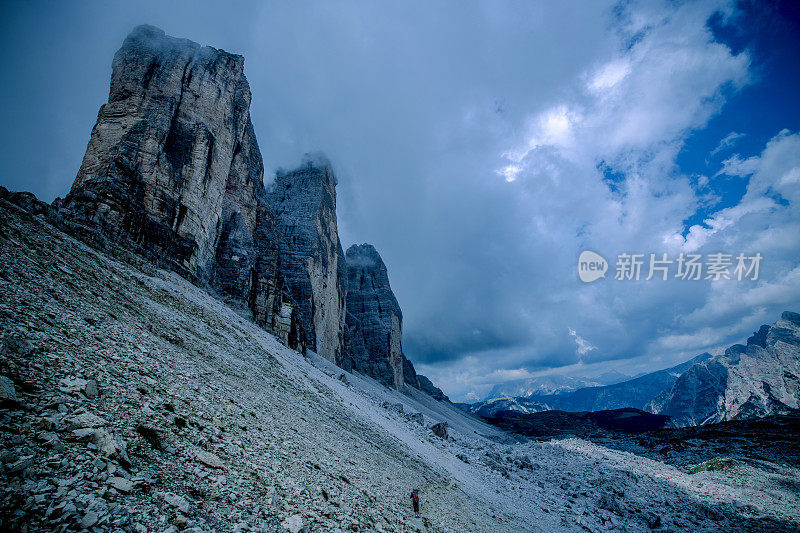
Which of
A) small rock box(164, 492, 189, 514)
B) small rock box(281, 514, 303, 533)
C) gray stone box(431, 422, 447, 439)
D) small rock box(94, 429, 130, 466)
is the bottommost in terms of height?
gray stone box(431, 422, 447, 439)

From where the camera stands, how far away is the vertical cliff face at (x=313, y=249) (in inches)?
2317

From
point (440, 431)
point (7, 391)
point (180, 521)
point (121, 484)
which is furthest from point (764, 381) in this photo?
point (7, 391)

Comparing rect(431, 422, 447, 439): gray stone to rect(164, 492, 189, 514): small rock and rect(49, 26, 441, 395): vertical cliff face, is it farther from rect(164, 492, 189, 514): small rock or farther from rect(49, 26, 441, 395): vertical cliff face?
rect(164, 492, 189, 514): small rock

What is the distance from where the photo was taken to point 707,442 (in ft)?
209

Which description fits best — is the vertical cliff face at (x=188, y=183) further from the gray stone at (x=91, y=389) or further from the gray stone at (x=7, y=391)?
the gray stone at (x=7, y=391)

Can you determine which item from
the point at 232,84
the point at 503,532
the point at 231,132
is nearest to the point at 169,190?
the point at 231,132

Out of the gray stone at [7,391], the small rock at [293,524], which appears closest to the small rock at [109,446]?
the gray stone at [7,391]

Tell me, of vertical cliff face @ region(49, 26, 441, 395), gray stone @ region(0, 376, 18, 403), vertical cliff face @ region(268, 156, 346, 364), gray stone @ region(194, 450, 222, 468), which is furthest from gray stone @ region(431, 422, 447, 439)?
vertical cliff face @ region(268, 156, 346, 364)

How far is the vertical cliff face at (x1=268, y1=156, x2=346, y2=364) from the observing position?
5884 cm

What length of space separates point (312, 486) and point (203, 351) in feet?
28.5

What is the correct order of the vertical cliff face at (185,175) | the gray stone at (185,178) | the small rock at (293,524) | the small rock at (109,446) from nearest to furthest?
the small rock at (109,446), the small rock at (293,524), the gray stone at (185,178), the vertical cliff face at (185,175)

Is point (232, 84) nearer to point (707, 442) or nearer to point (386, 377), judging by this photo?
point (386, 377)

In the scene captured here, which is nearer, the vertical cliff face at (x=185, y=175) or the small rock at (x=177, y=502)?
the small rock at (x=177, y=502)

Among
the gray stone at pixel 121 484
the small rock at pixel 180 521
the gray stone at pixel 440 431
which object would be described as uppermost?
the gray stone at pixel 121 484
